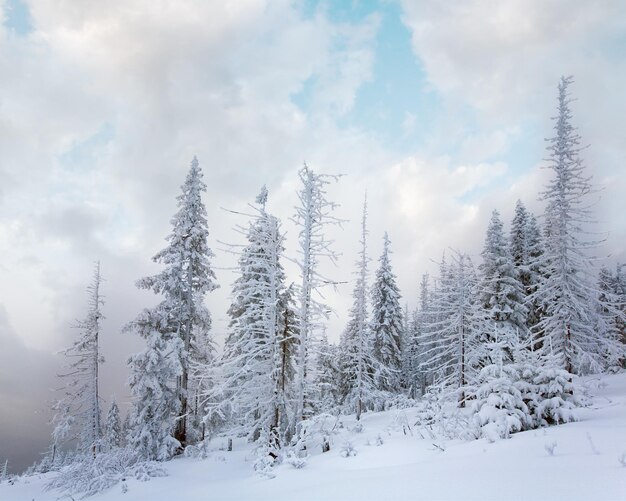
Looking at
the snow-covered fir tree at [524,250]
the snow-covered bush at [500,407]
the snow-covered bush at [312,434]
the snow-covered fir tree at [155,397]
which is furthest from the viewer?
the snow-covered fir tree at [524,250]

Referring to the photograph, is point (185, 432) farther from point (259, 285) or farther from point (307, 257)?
point (307, 257)

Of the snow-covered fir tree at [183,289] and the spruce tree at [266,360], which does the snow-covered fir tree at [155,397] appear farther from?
the spruce tree at [266,360]

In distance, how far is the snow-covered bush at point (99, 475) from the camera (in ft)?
46.8

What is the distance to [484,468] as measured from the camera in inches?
255

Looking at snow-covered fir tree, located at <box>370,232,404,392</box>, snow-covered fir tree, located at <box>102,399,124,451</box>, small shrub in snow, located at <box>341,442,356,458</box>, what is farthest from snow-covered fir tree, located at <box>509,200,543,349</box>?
snow-covered fir tree, located at <box>102,399,124,451</box>

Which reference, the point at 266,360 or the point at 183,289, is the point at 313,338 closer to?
the point at 266,360

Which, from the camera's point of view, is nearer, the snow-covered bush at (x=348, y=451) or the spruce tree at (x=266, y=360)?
the snow-covered bush at (x=348, y=451)

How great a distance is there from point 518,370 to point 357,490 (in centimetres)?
708

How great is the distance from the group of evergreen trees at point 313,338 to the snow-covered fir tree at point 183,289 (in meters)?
0.08

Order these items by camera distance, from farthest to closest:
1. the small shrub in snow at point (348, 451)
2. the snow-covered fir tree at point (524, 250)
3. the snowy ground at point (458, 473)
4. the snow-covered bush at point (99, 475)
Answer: the snow-covered fir tree at point (524, 250), the snow-covered bush at point (99, 475), the small shrub in snow at point (348, 451), the snowy ground at point (458, 473)

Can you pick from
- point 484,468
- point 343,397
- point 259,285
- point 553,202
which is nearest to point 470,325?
point 553,202

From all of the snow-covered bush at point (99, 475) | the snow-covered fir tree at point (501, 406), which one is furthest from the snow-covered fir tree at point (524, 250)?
the snow-covered bush at point (99, 475)

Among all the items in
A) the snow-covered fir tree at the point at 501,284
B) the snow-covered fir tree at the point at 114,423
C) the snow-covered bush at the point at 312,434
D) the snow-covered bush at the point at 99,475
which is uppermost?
the snow-covered fir tree at the point at 501,284

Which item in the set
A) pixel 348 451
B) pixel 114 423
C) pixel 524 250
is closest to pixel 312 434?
pixel 348 451
